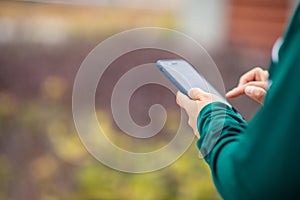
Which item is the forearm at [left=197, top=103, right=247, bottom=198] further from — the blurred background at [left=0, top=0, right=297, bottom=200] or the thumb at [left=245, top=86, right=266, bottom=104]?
the blurred background at [left=0, top=0, right=297, bottom=200]

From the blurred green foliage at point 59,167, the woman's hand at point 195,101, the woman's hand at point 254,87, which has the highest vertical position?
the woman's hand at point 195,101

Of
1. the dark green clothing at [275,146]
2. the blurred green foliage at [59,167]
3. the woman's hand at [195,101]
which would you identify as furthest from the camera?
the blurred green foliage at [59,167]

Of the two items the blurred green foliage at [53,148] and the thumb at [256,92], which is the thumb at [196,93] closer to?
the thumb at [256,92]

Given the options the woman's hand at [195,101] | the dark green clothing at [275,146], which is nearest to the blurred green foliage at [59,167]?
the woman's hand at [195,101]

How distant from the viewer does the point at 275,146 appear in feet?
2.17

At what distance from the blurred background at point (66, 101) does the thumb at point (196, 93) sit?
1.24 metres

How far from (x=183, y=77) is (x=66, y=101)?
5.52ft

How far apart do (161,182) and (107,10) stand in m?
1.29

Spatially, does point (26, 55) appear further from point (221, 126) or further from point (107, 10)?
point (221, 126)

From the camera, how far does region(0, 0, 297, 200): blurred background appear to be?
87.0 inches

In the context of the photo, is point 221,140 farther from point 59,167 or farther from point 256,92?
point 59,167

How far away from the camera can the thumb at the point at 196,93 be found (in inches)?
33.5

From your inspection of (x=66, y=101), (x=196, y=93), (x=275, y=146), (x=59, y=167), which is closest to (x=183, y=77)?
(x=196, y=93)

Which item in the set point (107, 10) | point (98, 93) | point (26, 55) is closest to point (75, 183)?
point (98, 93)
